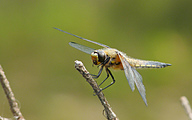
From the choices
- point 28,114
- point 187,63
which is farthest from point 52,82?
point 187,63

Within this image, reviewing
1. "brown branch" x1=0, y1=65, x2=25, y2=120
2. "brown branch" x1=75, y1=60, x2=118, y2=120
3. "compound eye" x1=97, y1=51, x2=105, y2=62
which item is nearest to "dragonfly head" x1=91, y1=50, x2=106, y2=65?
"compound eye" x1=97, y1=51, x2=105, y2=62

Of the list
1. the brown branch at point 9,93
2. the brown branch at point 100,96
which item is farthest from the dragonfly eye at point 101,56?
the brown branch at point 9,93

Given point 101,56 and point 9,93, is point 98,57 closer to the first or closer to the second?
point 101,56

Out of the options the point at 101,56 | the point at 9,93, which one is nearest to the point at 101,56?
the point at 101,56

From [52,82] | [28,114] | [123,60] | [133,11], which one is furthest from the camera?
[133,11]

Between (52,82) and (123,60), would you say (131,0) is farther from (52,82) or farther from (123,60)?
(123,60)

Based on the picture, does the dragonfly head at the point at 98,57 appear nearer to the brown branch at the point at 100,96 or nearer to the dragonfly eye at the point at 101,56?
the dragonfly eye at the point at 101,56

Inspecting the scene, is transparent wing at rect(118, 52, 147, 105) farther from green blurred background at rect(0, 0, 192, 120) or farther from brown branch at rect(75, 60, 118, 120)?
green blurred background at rect(0, 0, 192, 120)
